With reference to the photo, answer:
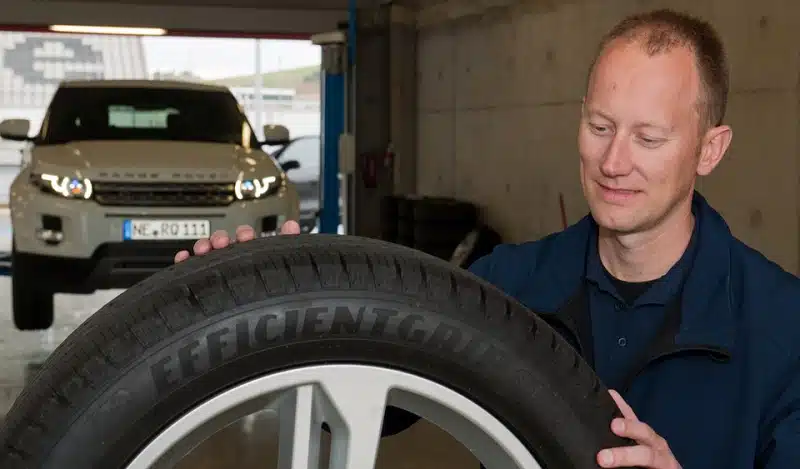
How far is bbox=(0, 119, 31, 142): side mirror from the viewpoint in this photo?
20.4ft

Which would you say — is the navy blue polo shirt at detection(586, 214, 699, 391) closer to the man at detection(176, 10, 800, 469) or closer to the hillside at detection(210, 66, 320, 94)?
the man at detection(176, 10, 800, 469)

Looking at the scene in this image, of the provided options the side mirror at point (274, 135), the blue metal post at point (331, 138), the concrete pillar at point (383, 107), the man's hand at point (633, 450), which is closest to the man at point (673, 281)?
the man's hand at point (633, 450)

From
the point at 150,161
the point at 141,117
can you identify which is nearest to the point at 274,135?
the point at 141,117

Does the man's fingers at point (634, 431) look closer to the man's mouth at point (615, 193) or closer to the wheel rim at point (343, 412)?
the wheel rim at point (343, 412)

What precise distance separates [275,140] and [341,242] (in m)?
5.79

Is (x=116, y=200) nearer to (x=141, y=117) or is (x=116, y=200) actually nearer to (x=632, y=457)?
(x=141, y=117)

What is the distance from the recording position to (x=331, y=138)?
1102cm

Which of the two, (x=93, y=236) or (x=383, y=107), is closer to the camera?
(x=93, y=236)

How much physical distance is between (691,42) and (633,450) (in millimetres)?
678

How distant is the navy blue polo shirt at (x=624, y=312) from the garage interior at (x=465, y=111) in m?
2.51

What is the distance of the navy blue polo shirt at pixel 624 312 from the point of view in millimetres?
1450

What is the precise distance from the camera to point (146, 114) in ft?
20.6

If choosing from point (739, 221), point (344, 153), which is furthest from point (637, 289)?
point (344, 153)

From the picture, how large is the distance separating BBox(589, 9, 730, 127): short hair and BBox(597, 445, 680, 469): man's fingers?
61 centimetres
